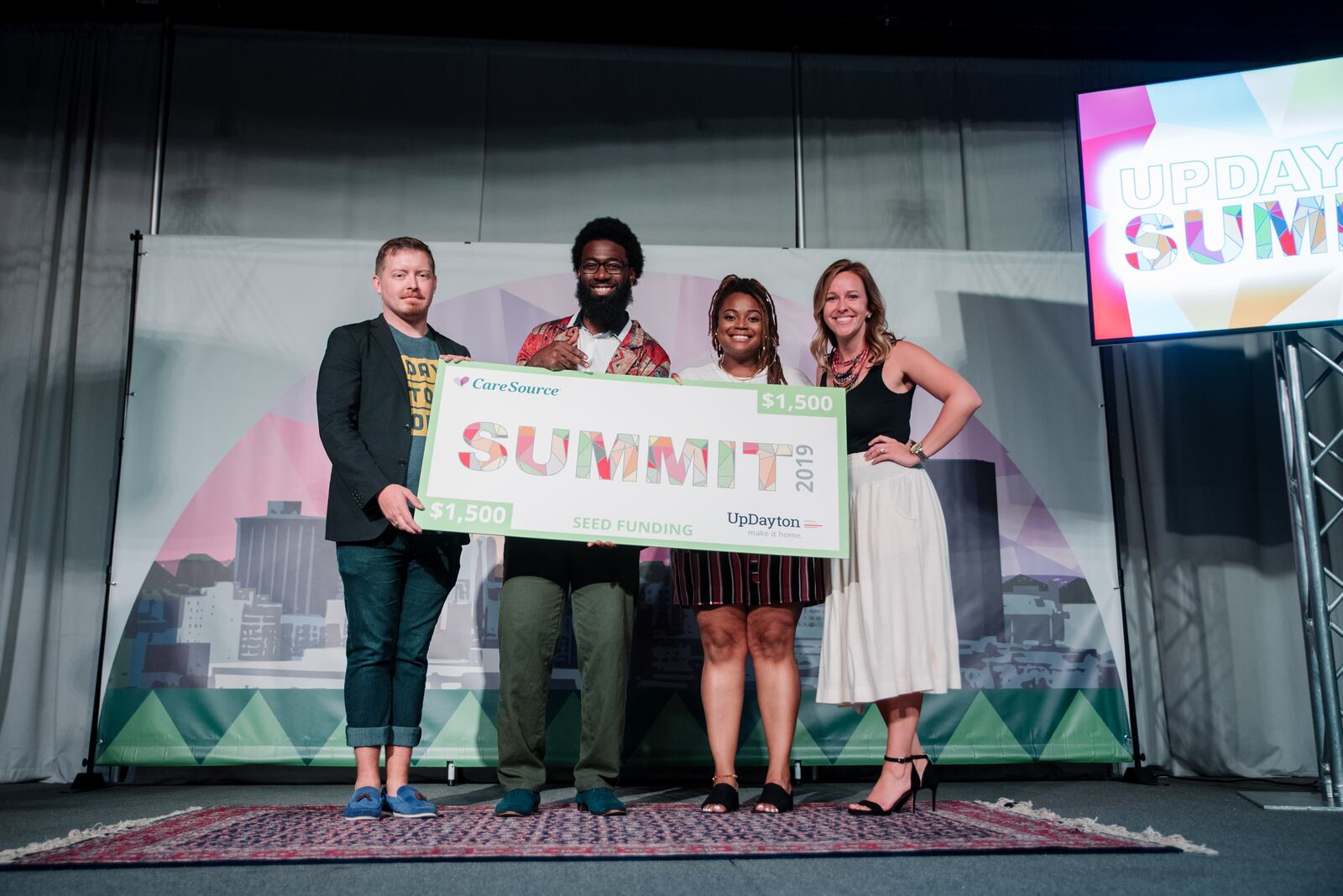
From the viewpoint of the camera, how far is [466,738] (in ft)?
10.8

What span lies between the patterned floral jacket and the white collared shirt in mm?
12

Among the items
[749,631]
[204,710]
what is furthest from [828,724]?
[204,710]

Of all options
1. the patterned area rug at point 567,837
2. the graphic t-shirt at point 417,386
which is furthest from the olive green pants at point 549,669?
the graphic t-shirt at point 417,386

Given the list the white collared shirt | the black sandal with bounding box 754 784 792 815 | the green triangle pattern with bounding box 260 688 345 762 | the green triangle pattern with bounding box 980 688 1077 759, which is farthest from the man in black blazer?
the green triangle pattern with bounding box 980 688 1077 759

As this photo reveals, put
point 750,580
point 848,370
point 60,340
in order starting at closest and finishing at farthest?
point 750,580
point 848,370
point 60,340

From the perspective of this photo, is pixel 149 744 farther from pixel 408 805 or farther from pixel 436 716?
pixel 408 805

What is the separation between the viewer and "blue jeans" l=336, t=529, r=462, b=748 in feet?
7.27

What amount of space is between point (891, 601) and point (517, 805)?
99 centimetres

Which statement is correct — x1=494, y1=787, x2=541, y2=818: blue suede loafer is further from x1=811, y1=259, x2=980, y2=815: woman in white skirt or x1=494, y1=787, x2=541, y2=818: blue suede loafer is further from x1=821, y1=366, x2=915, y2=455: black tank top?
x1=821, y1=366, x2=915, y2=455: black tank top

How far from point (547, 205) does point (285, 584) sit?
1.73 m

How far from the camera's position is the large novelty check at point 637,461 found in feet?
7.37

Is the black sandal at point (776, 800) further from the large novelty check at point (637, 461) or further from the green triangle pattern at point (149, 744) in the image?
the green triangle pattern at point (149, 744)

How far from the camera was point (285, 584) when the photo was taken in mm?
3381

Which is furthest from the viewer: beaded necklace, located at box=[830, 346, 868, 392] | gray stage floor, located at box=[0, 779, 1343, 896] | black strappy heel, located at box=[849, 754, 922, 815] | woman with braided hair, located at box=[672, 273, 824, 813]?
beaded necklace, located at box=[830, 346, 868, 392]
